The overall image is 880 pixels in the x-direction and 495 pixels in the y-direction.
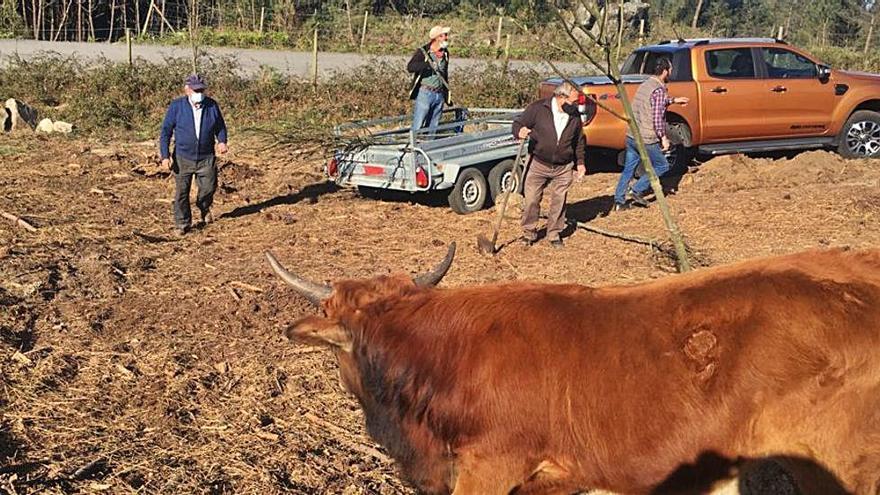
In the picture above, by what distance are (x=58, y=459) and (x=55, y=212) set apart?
6.58 metres

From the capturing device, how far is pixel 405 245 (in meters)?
9.78

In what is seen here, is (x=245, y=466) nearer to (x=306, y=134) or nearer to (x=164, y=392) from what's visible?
(x=164, y=392)

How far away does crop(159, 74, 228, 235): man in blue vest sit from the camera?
1026 cm

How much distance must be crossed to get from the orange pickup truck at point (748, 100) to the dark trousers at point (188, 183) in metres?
5.52

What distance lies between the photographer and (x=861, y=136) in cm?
1472

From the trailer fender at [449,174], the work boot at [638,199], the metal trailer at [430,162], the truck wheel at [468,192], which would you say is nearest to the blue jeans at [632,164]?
the work boot at [638,199]

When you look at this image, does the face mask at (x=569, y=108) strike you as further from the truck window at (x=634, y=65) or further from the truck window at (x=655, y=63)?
the truck window at (x=634, y=65)

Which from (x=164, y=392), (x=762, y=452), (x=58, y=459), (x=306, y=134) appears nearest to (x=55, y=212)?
(x=306, y=134)

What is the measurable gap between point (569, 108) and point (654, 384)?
611cm

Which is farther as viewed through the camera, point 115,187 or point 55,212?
point 115,187

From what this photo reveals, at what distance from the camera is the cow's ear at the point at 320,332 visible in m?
4.02

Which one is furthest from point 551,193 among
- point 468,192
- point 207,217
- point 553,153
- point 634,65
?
point 634,65

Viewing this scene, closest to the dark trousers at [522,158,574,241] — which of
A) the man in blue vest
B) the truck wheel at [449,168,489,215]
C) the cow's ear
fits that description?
the truck wheel at [449,168,489,215]

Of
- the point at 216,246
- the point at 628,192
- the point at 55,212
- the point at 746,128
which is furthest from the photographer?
the point at 746,128
